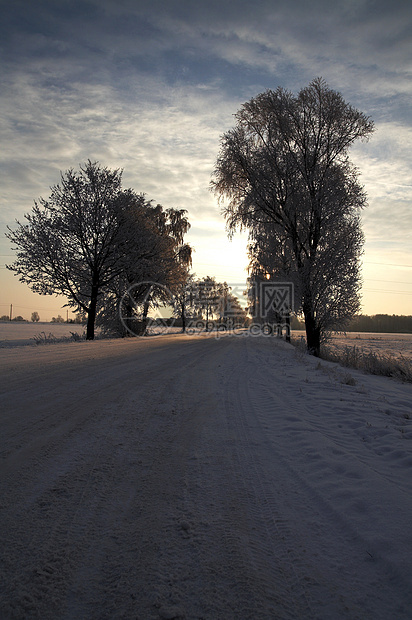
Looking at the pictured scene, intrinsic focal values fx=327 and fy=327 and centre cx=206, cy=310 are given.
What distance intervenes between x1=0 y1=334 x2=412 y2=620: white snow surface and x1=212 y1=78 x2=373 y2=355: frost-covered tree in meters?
10.5

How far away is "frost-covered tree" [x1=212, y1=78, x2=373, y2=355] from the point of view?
14398 millimetres

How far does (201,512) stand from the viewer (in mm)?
2184

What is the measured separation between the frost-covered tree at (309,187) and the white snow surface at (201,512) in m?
10.5

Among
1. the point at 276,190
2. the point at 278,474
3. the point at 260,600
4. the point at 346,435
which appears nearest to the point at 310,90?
the point at 276,190

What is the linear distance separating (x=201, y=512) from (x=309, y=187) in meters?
15.2

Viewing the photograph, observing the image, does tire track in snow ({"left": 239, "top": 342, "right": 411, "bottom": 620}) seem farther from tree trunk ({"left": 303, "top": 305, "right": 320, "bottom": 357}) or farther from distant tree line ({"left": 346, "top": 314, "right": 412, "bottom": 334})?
distant tree line ({"left": 346, "top": 314, "right": 412, "bottom": 334})

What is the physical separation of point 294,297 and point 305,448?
1224cm

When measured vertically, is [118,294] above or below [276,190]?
below

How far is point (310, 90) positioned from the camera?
15.0m

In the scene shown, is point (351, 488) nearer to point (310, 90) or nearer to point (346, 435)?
point (346, 435)

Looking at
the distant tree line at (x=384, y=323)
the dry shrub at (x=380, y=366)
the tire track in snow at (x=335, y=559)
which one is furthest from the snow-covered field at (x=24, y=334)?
the distant tree line at (x=384, y=323)

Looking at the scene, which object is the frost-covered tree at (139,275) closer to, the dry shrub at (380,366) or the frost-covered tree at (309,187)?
the frost-covered tree at (309,187)

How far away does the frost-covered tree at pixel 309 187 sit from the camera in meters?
14.4

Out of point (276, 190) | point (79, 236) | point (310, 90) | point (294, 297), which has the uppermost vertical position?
point (310, 90)
